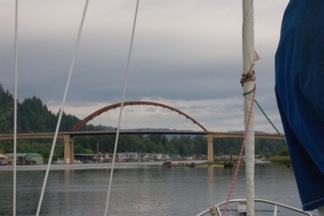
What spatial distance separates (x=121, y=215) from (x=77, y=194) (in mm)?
16496

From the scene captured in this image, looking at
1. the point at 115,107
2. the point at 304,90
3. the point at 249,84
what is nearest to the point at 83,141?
the point at 115,107

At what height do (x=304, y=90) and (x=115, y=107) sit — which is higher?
(x=115, y=107)

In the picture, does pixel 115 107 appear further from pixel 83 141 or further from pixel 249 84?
pixel 249 84

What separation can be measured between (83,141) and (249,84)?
16551 cm

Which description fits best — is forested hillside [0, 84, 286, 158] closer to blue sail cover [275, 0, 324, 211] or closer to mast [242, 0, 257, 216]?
mast [242, 0, 257, 216]

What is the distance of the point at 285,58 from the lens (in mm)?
2176

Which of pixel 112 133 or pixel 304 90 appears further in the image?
pixel 112 133

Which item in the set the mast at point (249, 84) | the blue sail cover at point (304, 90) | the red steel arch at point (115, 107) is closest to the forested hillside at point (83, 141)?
the red steel arch at point (115, 107)

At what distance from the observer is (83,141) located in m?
169

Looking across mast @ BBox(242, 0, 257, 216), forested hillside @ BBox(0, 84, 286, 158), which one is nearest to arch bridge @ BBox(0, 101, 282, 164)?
forested hillside @ BBox(0, 84, 286, 158)

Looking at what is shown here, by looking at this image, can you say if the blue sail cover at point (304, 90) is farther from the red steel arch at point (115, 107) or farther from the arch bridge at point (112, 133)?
the red steel arch at point (115, 107)

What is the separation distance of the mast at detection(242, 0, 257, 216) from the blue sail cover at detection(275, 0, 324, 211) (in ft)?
8.79

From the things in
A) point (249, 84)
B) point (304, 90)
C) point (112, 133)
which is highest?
point (112, 133)

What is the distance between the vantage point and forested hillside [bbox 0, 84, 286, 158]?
149000mm
